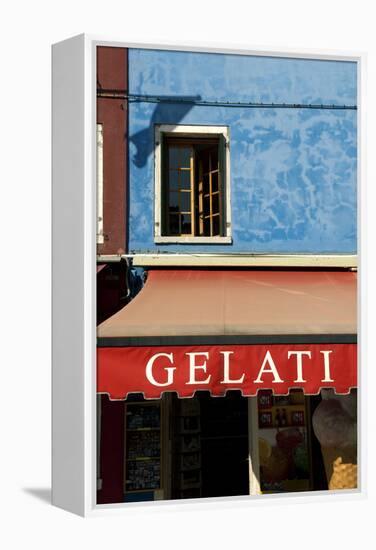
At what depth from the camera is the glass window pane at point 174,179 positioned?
13.9 metres

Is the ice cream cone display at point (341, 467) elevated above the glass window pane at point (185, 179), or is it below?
below

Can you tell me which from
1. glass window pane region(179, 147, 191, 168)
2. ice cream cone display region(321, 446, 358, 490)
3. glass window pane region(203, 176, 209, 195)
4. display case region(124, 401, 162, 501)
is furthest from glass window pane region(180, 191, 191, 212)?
ice cream cone display region(321, 446, 358, 490)

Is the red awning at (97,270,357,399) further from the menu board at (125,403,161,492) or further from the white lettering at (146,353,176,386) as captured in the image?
the menu board at (125,403,161,492)

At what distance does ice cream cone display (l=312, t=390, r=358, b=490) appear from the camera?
44.6 feet

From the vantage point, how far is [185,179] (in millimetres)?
14039

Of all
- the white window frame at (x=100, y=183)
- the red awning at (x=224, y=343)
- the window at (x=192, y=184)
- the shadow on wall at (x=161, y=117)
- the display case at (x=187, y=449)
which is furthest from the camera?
the display case at (x=187, y=449)

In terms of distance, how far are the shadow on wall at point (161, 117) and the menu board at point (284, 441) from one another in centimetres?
445

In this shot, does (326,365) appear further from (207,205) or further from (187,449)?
(187,449)

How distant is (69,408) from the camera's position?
492 inches

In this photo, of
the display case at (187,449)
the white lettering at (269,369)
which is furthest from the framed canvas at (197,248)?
the display case at (187,449)

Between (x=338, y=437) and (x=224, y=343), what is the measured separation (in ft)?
9.15

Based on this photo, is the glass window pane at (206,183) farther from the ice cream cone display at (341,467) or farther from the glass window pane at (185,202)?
the ice cream cone display at (341,467)

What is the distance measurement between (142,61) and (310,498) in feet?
21.3

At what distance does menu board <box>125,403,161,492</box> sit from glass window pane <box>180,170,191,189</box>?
3590mm
